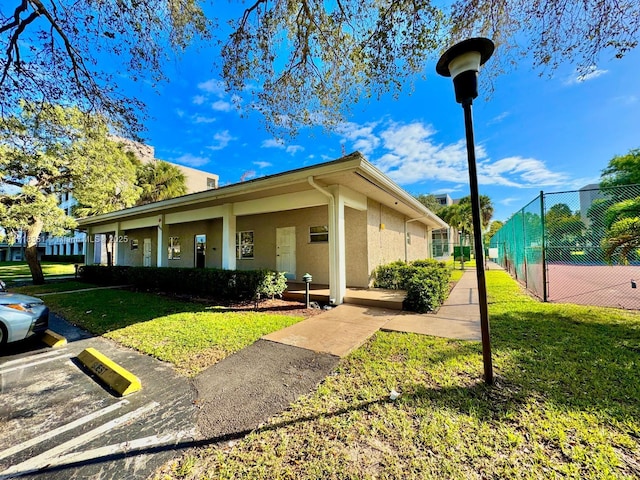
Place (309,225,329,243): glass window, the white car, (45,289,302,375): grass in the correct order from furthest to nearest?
(309,225,329,243): glass window
the white car
(45,289,302,375): grass

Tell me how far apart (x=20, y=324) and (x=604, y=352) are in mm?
8967

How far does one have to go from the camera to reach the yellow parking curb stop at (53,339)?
477 centimetres

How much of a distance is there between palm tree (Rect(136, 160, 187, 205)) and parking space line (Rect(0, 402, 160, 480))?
77.2ft

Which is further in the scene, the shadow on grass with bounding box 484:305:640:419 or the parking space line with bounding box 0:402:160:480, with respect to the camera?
the shadow on grass with bounding box 484:305:640:419

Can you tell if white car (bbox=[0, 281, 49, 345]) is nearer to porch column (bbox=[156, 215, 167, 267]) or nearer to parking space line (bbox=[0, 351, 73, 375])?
parking space line (bbox=[0, 351, 73, 375])

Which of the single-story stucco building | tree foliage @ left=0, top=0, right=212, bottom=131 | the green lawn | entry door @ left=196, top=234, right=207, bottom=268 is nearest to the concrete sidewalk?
the single-story stucco building

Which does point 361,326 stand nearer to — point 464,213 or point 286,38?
point 286,38

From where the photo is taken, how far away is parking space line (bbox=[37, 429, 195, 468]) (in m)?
2.12

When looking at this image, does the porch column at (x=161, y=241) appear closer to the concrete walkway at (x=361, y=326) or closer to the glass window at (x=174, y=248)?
the glass window at (x=174, y=248)

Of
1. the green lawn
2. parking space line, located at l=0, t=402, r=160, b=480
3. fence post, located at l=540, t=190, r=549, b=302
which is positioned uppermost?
fence post, located at l=540, t=190, r=549, b=302

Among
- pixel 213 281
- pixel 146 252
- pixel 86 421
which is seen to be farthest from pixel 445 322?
pixel 146 252

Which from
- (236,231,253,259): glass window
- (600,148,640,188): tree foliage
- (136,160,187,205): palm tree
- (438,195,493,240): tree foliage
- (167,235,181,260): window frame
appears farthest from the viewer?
(438,195,493,240): tree foliage

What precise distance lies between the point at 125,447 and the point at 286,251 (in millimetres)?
8165

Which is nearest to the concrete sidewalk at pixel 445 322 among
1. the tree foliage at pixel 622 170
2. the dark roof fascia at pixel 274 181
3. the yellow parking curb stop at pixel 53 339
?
the dark roof fascia at pixel 274 181
